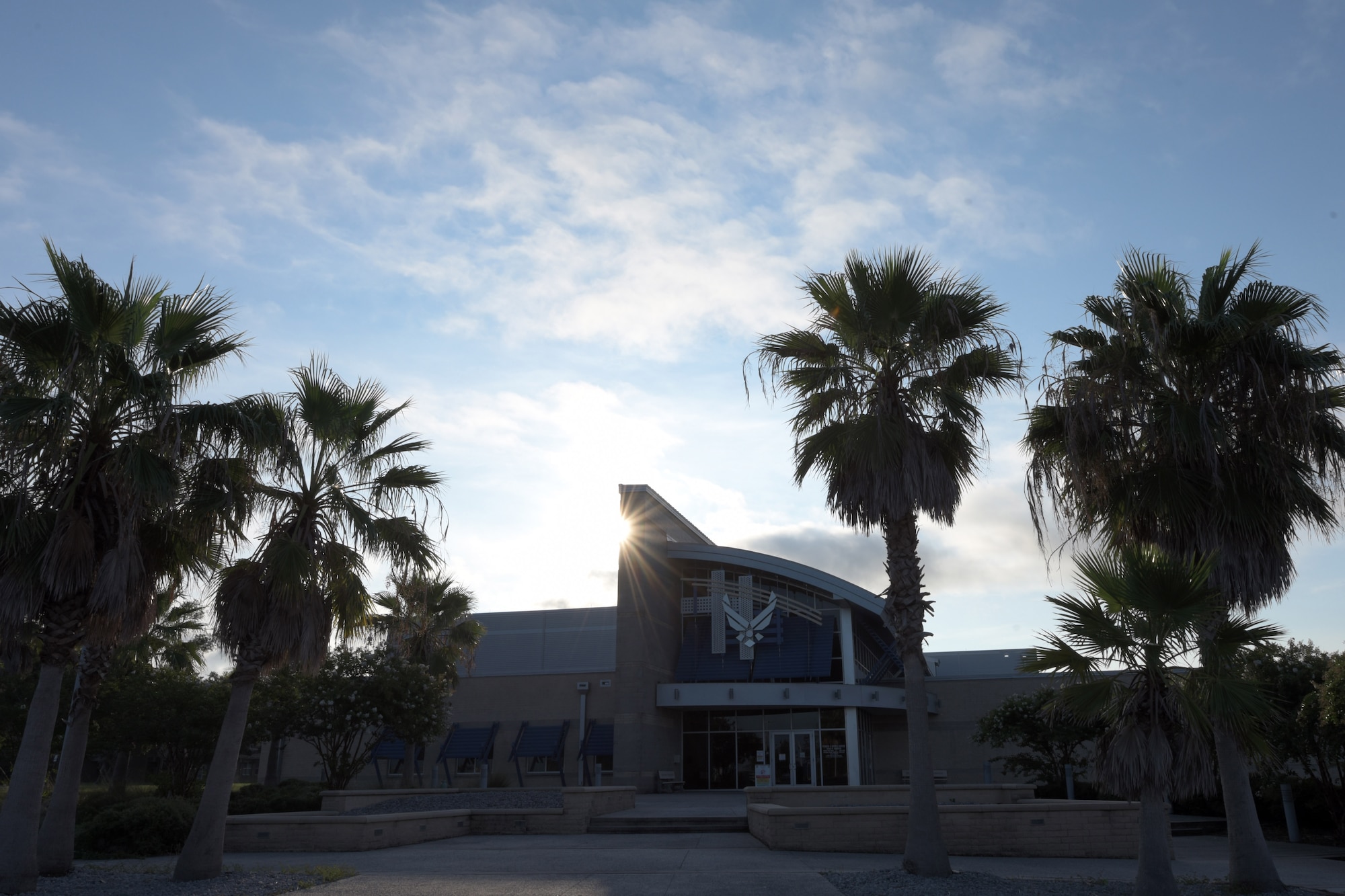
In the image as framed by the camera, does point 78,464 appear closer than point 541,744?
Yes

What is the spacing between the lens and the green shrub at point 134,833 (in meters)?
16.0

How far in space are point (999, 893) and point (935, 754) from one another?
29.9 m

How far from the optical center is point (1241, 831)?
11.1m

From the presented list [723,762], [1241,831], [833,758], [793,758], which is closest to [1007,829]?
[1241,831]

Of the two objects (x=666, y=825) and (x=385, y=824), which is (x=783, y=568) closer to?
(x=666, y=825)

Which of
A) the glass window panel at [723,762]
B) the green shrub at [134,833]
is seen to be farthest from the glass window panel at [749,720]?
the green shrub at [134,833]

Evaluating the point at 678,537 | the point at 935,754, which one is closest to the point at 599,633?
the point at 678,537

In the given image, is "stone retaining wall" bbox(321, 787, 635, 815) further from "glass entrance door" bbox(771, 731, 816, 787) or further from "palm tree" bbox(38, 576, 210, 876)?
"glass entrance door" bbox(771, 731, 816, 787)

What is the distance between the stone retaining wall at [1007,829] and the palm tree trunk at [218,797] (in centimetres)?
909

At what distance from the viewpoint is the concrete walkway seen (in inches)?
445

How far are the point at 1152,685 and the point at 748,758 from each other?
2794 cm

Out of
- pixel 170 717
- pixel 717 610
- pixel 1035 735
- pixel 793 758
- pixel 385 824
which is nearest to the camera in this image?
pixel 385 824

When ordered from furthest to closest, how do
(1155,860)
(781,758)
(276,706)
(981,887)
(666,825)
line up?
(781,758), (276,706), (666,825), (981,887), (1155,860)

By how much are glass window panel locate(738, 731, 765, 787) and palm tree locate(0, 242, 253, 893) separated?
90.2 feet
